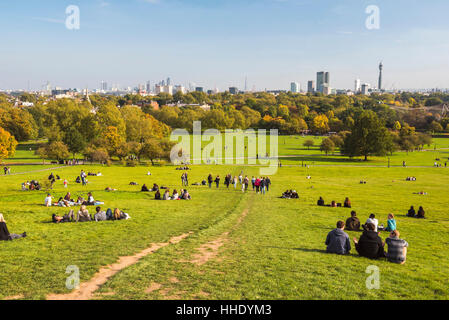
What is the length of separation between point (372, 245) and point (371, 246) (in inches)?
1.9

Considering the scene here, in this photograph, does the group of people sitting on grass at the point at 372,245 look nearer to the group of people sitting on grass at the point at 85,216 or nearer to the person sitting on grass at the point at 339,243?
the person sitting on grass at the point at 339,243

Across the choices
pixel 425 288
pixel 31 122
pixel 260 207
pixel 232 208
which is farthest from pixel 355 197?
pixel 31 122

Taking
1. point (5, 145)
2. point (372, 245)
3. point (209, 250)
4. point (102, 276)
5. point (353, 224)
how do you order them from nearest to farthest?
point (102, 276)
point (372, 245)
point (209, 250)
point (353, 224)
point (5, 145)

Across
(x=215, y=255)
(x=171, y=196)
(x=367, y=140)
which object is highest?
(x=367, y=140)

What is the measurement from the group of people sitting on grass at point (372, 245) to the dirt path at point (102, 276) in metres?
6.51

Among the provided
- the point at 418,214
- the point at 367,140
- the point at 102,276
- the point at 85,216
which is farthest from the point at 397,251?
the point at 367,140

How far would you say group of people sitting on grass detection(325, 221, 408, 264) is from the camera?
1133 cm

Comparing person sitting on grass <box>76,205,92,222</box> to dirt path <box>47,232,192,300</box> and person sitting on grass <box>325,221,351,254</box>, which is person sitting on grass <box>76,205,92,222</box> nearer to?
dirt path <box>47,232,192,300</box>

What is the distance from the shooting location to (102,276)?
32.1ft

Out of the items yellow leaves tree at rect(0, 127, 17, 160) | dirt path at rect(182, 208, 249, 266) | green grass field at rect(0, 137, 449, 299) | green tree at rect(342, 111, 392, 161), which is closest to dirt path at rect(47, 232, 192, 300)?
green grass field at rect(0, 137, 449, 299)

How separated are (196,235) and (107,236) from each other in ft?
12.8

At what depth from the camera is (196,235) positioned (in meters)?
15.2

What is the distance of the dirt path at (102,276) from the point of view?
8.38 meters

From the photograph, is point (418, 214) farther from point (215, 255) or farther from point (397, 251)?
point (215, 255)
